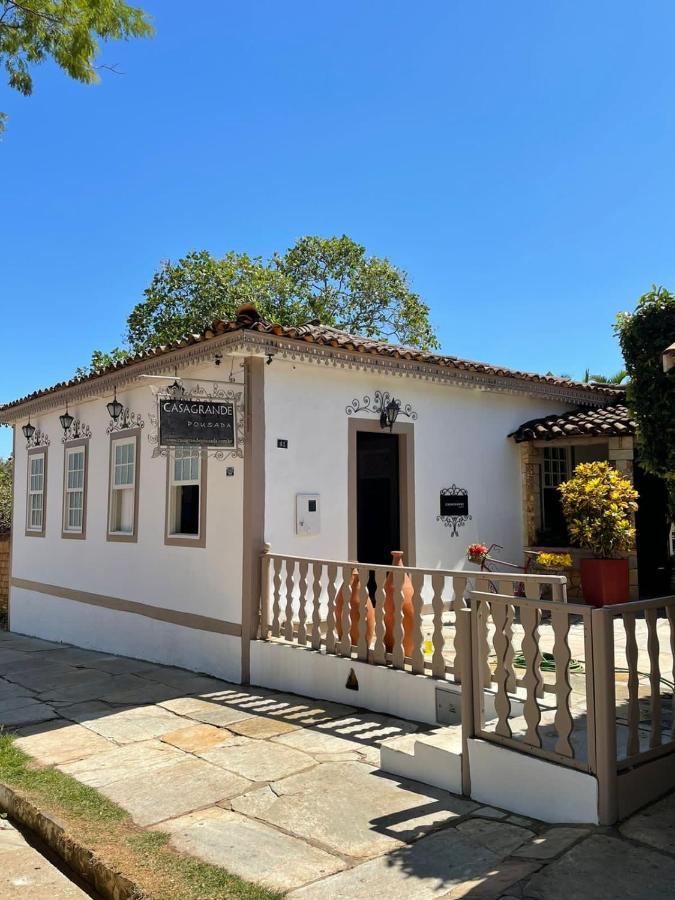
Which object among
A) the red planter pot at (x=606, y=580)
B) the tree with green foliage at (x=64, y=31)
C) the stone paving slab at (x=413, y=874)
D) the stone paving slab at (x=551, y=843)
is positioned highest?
the tree with green foliage at (x=64, y=31)

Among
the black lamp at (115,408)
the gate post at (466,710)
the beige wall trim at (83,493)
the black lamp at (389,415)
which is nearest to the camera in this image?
the gate post at (466,710)

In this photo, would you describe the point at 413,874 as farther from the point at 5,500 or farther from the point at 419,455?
the point at 5,500

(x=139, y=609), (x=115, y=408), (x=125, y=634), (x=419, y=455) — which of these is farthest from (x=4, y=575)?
(x=419, y=455)

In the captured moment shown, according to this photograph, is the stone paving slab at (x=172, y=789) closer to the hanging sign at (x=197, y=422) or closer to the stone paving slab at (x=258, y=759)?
the stone paving slab at (x=258, y=759)

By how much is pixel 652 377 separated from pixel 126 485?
708cm

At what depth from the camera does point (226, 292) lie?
22625mm

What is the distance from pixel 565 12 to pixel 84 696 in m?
9.06

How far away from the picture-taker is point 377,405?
823 cm

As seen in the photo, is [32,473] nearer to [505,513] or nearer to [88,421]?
[88,421]

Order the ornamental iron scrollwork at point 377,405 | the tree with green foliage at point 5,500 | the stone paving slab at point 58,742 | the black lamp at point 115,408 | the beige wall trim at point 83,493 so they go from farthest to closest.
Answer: the tree with green foliage at point 5,500, the beige wall trim at point 83,493, the black lamp at point 115,408, the ornamental iron scrollwork at point 377,405, the stone paving slab at point 58,742

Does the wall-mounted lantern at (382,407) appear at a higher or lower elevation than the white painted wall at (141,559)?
higher

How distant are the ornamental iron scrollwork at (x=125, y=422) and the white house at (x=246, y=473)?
0.09ft

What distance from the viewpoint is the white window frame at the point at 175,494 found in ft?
25.3

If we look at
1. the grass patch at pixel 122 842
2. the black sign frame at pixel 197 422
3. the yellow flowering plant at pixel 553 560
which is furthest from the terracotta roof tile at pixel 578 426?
the grass patch at pixel 122 842
